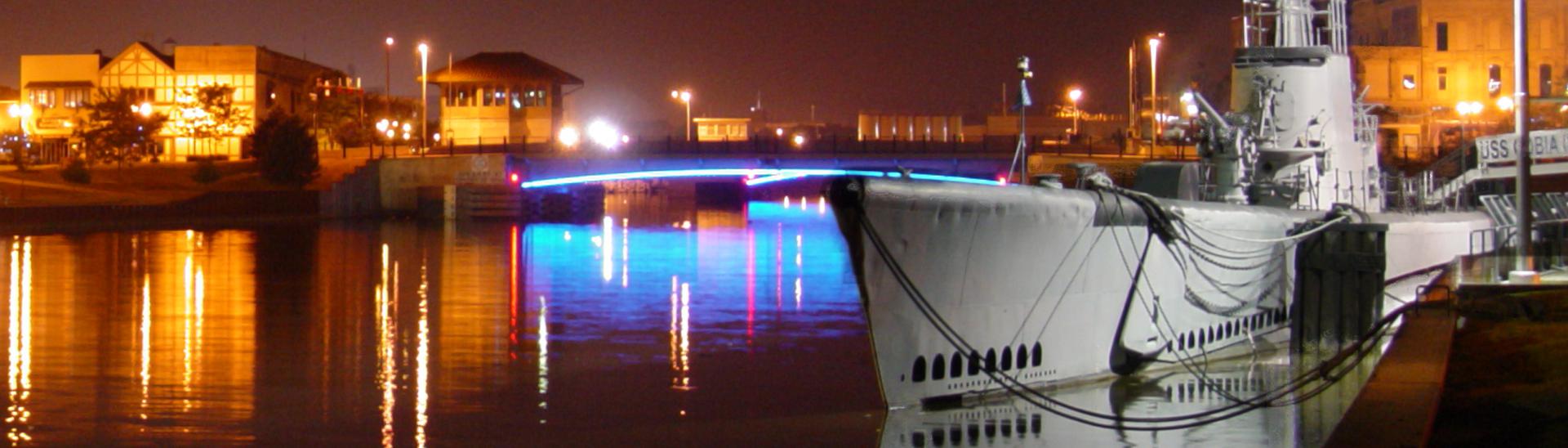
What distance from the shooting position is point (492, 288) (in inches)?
1524

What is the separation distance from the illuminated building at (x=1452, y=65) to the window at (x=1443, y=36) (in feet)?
0.14

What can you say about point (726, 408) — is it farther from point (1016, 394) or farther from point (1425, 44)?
point (1425, 44)

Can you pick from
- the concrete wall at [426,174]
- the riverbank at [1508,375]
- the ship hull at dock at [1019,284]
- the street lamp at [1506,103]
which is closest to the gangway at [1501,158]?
the riverbank at [1508,375]

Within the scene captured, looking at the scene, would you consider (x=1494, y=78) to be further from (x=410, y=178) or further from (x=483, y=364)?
(x=483, y=364)

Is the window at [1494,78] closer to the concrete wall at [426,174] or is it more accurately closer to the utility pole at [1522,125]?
the concrete wall at [426,174]

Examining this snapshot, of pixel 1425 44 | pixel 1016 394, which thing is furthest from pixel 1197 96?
pixel 1425 44

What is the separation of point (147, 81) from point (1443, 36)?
76297 mm

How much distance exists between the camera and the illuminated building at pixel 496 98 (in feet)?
333

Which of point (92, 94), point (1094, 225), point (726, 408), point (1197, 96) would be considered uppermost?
point (92, 94)

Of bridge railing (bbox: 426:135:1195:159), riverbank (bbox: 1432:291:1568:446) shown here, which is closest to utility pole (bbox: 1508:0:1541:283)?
riverbank (bbox: 1432:291:1568:446)

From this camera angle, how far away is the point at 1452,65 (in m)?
86.8

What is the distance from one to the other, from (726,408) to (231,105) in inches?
3622

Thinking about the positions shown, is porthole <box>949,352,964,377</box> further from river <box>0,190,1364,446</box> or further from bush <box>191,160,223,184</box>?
bush <box>191,160,223,184</box>

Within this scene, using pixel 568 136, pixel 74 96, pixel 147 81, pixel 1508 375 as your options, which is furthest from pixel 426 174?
pixel 1508 375
